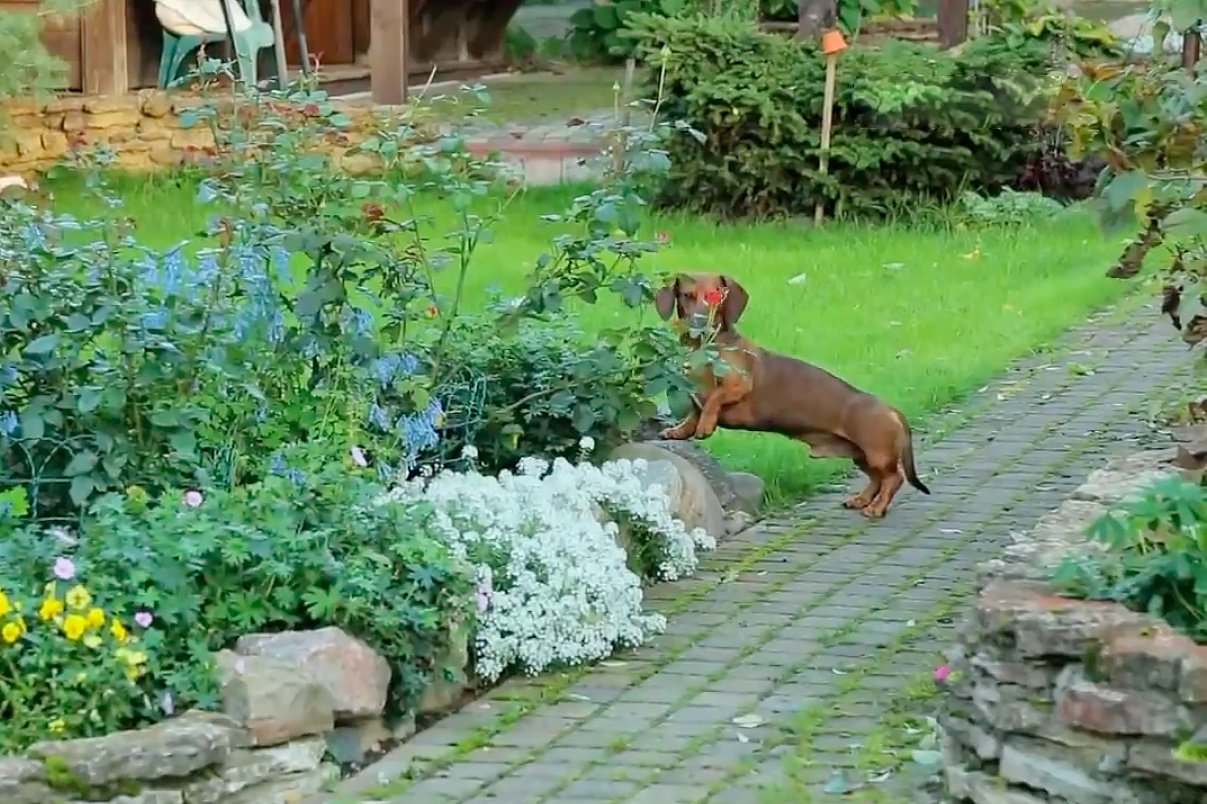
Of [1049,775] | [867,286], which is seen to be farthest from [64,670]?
[867,286]

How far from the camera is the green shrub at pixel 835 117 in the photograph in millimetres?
13406

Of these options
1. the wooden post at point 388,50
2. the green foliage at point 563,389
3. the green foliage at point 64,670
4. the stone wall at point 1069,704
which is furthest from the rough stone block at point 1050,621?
the wooden post at point 388,50

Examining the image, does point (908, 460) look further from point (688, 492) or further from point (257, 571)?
point (257, 571)

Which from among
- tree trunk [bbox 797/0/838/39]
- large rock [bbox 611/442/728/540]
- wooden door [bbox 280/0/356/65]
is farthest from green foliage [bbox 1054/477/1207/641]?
wooden door [bbox 280/0/356/65]

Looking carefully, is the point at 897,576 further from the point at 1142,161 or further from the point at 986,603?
the point at 986,603

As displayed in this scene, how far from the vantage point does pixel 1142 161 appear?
21.7ft

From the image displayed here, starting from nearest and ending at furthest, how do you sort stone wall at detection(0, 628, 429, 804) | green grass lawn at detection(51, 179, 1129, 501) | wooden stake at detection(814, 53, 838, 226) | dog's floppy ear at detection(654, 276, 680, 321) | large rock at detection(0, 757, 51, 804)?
1. large rock at detection(0, 757, 51, 804)
2. stone wall at detection(0, 628, 429, 804)
3. dog's floppy ear at detection(654, 276, 680, 321)
4. green grass lawn at detection(51, 179, 1129, 501)
5. wooden stake at detection(814, 53, 838, 226)

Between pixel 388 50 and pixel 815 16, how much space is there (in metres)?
3.38

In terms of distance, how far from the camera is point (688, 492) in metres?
6.95

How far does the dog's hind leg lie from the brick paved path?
0.24ft

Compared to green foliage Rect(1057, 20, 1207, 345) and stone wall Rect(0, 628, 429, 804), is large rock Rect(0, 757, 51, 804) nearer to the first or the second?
stone wall Rect(0, 628, 429, 804)

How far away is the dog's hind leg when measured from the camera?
7446mm

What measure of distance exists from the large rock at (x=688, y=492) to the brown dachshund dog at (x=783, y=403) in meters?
0.30

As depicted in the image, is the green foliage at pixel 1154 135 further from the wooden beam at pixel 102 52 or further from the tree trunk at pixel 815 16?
the wooden beam at pixel 102 52
